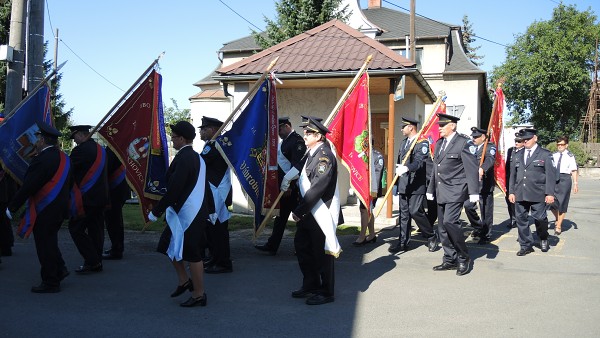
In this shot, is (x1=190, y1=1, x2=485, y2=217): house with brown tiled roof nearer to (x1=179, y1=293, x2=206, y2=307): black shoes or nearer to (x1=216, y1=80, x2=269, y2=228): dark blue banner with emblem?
(x1=216, y1=80, x2=269, y2=228): dark blue banner with emblem

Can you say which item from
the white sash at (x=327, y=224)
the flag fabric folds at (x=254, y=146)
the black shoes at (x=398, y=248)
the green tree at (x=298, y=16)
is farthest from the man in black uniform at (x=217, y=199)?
the green tree at (x=298, y=16)

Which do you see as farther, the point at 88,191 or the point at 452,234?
the point at 452,234

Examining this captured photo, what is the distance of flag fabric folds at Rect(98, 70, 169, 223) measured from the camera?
769 centimetres

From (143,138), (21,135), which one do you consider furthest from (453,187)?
(21,135)

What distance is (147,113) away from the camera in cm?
807

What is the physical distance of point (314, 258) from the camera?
19.1 ft

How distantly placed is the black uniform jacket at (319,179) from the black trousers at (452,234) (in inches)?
80.3

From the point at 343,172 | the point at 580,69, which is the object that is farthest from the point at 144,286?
the point at 580,69

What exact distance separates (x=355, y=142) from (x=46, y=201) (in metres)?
3.99

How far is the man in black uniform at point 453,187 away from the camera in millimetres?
7051

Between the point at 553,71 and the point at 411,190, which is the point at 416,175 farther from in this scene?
the point at 553,71

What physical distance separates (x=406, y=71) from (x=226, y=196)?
5.46 meters

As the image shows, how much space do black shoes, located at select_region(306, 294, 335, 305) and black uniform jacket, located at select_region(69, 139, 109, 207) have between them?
123 inches

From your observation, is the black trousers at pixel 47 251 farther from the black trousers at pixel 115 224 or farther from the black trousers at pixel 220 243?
the black trousers at pixel 220 243
